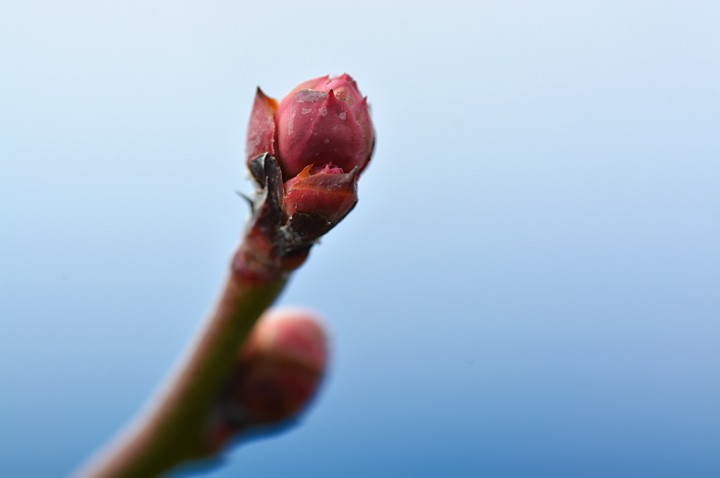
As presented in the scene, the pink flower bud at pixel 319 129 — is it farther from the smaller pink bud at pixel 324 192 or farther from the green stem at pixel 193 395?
the green stem at pixel 193 395

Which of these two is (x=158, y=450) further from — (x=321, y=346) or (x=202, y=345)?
(x=321, y=346)

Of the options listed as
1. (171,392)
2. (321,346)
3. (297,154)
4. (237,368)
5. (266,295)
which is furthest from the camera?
(321,346)

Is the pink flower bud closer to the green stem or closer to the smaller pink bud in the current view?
the smaller pink bud

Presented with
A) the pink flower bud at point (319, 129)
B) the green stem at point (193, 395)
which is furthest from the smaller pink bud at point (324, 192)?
the green stem at point (193, 395)

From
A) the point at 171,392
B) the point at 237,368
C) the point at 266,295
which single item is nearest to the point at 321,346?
the point at 237,368

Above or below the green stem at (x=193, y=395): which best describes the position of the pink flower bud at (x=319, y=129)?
above

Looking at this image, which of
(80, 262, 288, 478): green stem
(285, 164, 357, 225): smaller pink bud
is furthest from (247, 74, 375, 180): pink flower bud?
(80, 262, 288, 478): green stem
